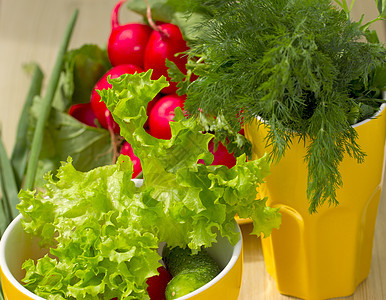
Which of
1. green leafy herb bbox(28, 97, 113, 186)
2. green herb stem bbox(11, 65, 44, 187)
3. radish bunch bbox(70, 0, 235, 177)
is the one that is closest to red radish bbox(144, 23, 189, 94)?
radish bunch bbox(70, 0, 235, 177)

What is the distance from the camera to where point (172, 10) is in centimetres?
75

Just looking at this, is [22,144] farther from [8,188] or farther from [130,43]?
[130,43]

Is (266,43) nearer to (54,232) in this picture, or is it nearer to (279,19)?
(279,19)

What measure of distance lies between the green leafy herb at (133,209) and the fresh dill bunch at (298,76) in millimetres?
40

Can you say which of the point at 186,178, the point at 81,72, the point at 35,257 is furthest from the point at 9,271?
the point at 81,72

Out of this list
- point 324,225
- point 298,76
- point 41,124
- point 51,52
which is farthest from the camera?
point 51,52

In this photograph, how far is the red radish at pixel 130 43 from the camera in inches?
30.4

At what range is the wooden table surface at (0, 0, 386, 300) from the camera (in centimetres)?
66

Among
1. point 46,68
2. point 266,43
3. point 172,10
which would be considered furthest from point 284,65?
point 46,68

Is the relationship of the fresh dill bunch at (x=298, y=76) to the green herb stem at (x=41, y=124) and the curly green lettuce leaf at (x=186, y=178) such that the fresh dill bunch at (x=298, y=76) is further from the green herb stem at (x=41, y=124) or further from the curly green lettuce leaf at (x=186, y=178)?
the green herb stem at (x=41, y=124)

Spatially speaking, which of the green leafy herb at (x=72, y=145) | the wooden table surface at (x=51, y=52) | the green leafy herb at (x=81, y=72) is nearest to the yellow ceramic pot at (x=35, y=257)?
the wooden table surface at (x=51, y=52)

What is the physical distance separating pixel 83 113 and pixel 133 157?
0.47 ft

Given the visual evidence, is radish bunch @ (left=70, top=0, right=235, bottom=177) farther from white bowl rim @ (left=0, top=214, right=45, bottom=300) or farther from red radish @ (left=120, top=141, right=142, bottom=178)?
white bowl rim @ (left=0, top=214, right=45, bottom=300)

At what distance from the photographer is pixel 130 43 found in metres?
0.77
